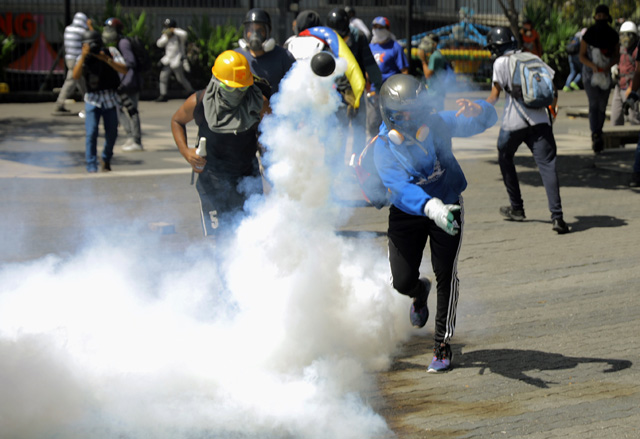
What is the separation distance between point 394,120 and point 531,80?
12.3 ft

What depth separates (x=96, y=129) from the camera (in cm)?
1132

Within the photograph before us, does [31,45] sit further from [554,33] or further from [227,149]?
[227,149]

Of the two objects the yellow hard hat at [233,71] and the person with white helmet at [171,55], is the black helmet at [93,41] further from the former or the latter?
the person with white helmet at [171,55]

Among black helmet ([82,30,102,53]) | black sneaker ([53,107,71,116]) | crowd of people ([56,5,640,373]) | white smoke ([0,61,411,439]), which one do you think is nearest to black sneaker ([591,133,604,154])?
crowd of people ([56,5,640,373])

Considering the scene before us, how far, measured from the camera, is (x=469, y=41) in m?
15.7

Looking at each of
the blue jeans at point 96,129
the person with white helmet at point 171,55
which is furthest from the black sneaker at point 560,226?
the person with white helmet at point 171,55

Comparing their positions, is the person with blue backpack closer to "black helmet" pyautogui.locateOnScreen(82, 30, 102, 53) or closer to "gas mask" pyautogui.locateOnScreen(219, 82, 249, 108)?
"gas mask" pyautogui.locateOnScreen(219, 82, 249, 108)

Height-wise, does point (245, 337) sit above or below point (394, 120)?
below

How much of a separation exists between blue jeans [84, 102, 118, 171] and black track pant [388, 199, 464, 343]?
23.2ft

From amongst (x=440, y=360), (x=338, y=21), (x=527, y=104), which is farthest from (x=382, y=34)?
(x=440, y=360)

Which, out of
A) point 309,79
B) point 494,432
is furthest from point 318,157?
point 494,432

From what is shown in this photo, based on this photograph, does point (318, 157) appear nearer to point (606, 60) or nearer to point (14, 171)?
point (14, 171)

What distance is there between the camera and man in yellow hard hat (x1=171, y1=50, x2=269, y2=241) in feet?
18.5

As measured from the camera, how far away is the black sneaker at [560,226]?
8.47 metres
